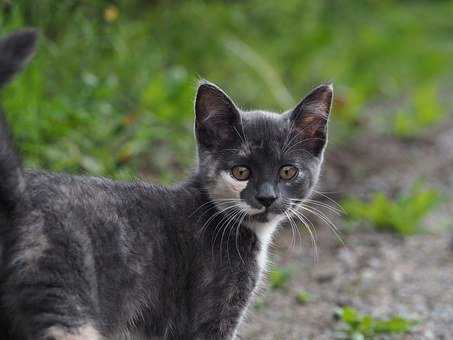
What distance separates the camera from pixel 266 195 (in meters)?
4.17

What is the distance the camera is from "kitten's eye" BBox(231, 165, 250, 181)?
14.0 feet

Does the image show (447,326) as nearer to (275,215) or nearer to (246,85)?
(275,215)

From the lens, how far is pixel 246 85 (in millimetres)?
8344

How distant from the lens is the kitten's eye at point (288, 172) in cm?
434

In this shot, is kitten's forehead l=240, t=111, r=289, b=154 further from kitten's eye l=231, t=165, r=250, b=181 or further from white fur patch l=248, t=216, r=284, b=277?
white fur patch l=248, t=216, r=284, b=277

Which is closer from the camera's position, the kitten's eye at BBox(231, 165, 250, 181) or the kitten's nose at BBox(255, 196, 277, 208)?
the kitten's nose at BBox(255, 196, 277, 208)

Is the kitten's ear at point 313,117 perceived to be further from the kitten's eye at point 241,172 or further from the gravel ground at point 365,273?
the gravel ground at point 365,273

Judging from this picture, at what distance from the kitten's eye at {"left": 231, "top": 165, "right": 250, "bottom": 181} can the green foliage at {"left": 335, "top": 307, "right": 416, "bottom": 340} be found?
1163 mm

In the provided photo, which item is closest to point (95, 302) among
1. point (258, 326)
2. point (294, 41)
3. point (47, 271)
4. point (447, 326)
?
point (47, 271)

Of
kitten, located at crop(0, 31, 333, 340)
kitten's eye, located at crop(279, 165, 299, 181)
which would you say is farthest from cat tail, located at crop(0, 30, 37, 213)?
kitten's eye, located at crop(279, 165, 299, 181)

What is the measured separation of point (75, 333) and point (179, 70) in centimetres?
440

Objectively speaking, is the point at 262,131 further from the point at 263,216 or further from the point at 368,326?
the point at 368,326

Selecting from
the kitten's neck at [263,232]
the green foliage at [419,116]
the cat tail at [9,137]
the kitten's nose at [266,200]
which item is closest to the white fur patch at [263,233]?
the kitten's neck at [263,232]

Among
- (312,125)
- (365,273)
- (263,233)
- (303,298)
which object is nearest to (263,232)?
(263,233)
